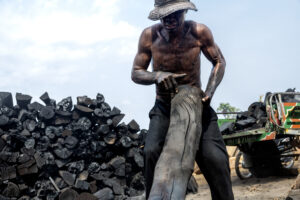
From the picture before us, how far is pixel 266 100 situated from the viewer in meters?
8.80

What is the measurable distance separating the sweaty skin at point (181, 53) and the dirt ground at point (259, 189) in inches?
174

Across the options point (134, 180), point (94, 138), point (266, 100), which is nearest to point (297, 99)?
point (266, 100)

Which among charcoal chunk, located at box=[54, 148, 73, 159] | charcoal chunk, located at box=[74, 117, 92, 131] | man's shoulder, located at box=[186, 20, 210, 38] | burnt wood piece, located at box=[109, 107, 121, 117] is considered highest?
man's shoulder, located at box=[186, 20, 210, 38]

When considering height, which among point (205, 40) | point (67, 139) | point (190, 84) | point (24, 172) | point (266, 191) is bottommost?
point (266, 191)

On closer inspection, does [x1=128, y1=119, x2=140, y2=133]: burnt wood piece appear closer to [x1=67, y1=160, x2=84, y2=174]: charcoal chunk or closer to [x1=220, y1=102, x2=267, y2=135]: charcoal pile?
[x1=67, y1=160, x2=84, y2=174]: charcoal chunk

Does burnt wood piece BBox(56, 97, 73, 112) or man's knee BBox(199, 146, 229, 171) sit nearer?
man's knee BBox(199, 146, 229, 171)

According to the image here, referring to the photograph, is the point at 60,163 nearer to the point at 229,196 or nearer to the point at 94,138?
the point at 94,138

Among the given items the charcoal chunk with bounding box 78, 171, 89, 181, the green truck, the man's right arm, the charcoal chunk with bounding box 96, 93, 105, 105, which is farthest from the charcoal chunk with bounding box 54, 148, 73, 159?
the man's right arm

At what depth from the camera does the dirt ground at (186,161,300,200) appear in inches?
296

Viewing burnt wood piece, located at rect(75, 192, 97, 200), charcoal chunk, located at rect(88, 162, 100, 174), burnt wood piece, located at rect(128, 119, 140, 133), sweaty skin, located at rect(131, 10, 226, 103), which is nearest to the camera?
sweaty skin, located at rect(131, 10, 226, 103)

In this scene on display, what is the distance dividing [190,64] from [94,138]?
5.70 metres

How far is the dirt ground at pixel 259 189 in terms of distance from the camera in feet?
24.7

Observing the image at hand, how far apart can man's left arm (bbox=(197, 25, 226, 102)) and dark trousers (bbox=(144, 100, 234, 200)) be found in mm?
176

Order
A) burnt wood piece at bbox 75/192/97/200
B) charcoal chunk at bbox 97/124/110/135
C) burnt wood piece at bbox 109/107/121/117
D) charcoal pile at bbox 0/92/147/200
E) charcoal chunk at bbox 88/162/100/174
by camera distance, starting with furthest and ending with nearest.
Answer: burnt wood piece at bbox 109/107/121/117 → charcoal chunk at bbox 97/124/110/135 → charcoal chunk at bbox 88/162/100/174 → charcoal pile at bbox 0/92/147/200 → burnt wood piece at bbox 75/192/97/200
